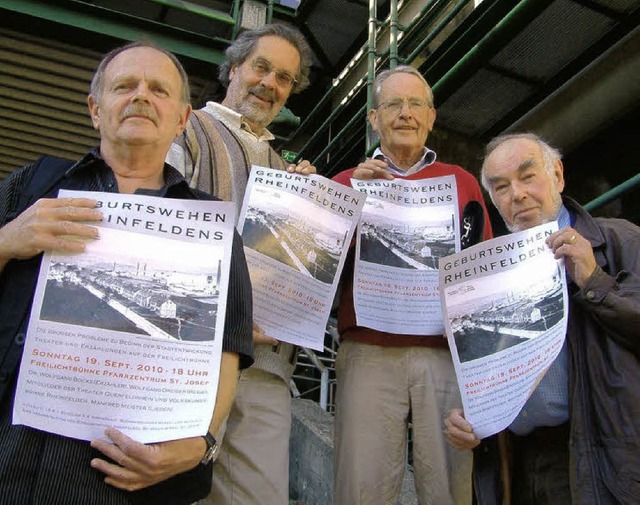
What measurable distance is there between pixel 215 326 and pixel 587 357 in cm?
99

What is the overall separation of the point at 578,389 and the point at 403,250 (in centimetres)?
78

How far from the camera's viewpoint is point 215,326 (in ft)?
4.38

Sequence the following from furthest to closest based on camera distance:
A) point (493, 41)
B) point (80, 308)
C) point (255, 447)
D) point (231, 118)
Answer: point (493, 41)
point (231, 118)
point (255, 447)
point (80, 308)

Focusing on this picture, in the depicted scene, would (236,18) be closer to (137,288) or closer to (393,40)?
(393,40)

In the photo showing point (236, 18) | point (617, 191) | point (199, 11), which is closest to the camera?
point (617, 191)

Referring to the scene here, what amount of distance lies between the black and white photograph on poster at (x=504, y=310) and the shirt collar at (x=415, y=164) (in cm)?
78

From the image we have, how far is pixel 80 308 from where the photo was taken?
1279 mm

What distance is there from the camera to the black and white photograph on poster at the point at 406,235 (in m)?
2.20

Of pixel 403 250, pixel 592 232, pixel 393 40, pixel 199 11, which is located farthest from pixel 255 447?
pixel 199 11

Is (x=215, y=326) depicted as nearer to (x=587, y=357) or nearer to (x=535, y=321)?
(x=535, y=321)

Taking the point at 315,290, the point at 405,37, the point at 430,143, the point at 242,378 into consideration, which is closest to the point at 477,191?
the point at 315,290

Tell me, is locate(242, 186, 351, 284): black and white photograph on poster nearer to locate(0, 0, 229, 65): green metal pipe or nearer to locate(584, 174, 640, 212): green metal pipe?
locate(584, 174, 640, 212): green metal pipe

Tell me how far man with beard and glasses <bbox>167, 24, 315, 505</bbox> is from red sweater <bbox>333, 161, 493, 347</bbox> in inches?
9.7

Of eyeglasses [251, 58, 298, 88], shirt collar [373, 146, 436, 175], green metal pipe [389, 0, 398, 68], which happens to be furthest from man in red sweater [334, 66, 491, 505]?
green metal pipe [389, 0, 398, 68]
